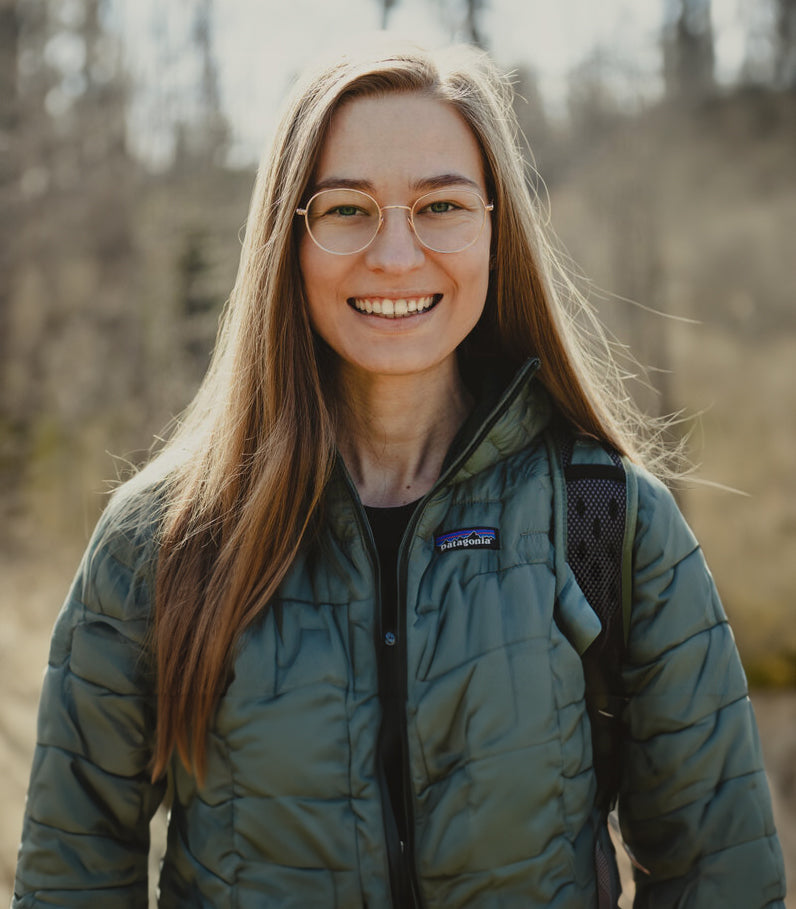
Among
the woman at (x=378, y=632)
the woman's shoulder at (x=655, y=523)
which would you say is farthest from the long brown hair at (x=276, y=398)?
the woman's shoulder at (x=655, y=523)

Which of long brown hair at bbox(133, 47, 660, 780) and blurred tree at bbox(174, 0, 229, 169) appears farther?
blurred tree at bbox(174, 0, 229, 169)

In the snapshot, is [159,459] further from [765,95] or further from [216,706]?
[765,95]

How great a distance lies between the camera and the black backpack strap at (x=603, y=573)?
1.72 m

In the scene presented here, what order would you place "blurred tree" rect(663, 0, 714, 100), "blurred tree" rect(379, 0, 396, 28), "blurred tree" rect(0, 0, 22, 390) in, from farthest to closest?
"blurred tree" rect(0, 0, 22, 390), "blurred tree" rect(663, 0, 714, 100), "blurred tree" rect(379, 0, 396, 28)

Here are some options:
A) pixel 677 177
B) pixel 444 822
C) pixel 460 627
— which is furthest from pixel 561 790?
pixel 677 177

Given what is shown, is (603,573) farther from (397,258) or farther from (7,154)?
(7,154)

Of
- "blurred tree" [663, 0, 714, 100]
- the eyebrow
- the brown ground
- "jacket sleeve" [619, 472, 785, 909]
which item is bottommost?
the brown ground

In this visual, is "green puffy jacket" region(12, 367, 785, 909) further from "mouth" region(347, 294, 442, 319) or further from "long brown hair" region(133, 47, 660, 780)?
"mouth" region(347, 294, 442, 319)

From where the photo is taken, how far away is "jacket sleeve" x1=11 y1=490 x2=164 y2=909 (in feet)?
5.65

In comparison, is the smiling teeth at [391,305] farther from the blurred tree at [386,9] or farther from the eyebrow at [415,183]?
the blurred tree at [386,9]

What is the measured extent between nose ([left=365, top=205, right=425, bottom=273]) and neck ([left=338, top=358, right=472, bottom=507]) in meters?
0.31

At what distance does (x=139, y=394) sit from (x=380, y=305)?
819 cm

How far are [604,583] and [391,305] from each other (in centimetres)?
71

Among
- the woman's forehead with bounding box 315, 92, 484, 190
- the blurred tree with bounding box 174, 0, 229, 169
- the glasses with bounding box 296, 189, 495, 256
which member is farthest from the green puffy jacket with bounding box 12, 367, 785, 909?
the blurred tree with bounding box 174, 0, 229, 169
